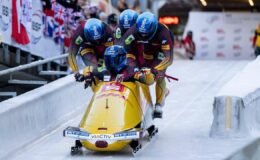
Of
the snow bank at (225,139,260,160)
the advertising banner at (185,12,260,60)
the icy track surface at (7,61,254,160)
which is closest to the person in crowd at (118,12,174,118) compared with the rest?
the icy track surface at (7,61,254,160)

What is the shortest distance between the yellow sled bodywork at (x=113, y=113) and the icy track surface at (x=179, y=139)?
21cm

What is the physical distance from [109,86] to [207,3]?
67.8 feet

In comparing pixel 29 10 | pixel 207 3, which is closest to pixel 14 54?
pixel 29 10

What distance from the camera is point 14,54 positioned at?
11531 mm

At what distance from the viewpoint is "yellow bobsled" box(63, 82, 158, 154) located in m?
7.95

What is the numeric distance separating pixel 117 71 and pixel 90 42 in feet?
3.22

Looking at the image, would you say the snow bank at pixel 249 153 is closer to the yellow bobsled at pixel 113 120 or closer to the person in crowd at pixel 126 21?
the yellow bobsled at pixel 113 120

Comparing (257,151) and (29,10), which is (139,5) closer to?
(29,10)

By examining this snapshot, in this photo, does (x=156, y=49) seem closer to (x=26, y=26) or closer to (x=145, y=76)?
(x=145, y=76)

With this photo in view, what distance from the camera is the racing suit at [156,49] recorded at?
912 centimetres

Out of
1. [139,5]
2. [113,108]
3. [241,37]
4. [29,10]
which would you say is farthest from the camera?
[241,37]

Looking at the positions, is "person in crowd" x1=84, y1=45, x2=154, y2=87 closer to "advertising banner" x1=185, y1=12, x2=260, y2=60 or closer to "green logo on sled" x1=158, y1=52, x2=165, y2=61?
"green logo on sled" x1=158, y1=52, x2=165, y2=61

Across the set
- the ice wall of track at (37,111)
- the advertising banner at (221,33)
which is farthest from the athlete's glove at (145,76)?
the advertising banner at (221,33)

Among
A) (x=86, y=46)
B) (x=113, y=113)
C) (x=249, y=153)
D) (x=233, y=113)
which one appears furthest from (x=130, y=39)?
(x=249, y=153)
